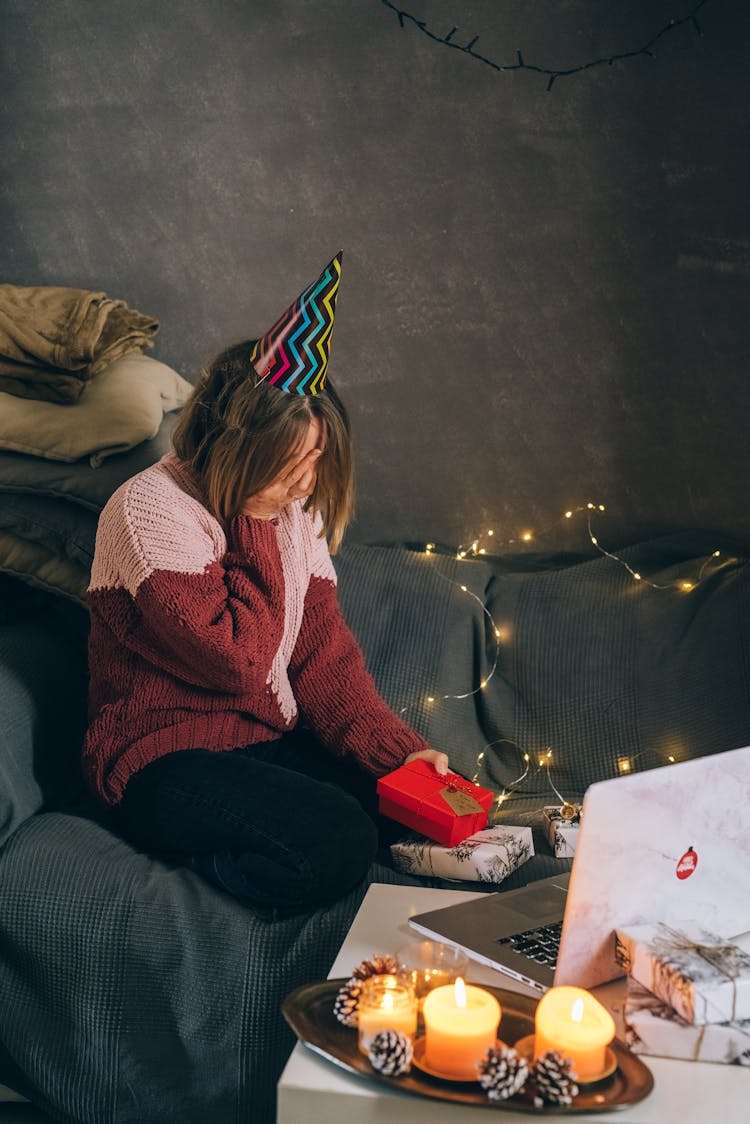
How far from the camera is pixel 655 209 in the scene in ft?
6.64

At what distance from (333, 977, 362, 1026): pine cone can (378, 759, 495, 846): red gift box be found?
50cm

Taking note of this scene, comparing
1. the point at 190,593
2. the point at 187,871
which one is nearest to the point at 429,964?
the point at 187,871

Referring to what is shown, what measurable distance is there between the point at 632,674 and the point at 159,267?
1232mm

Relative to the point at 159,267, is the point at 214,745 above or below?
below

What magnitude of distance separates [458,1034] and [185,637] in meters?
0.74

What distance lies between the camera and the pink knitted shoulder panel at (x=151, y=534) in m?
1.44

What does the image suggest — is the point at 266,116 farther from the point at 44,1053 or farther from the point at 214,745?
the point at 44,1053

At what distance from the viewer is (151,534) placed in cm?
145

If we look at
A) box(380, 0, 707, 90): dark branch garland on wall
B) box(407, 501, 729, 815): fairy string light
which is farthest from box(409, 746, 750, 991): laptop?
box(380, 0, 707, 90): dark branch garland on wall

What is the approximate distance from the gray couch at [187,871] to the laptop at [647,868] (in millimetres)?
393

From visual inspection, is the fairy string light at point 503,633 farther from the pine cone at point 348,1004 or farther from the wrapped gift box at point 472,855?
the pine cone at point 348,1004

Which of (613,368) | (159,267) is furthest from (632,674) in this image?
(159,267)

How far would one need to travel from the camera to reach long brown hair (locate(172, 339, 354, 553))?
1.48 meters

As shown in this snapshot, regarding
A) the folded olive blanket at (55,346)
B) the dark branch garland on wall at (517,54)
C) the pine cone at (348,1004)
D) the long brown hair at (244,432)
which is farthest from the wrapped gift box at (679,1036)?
the dark branch garland on wall at (517,54)
